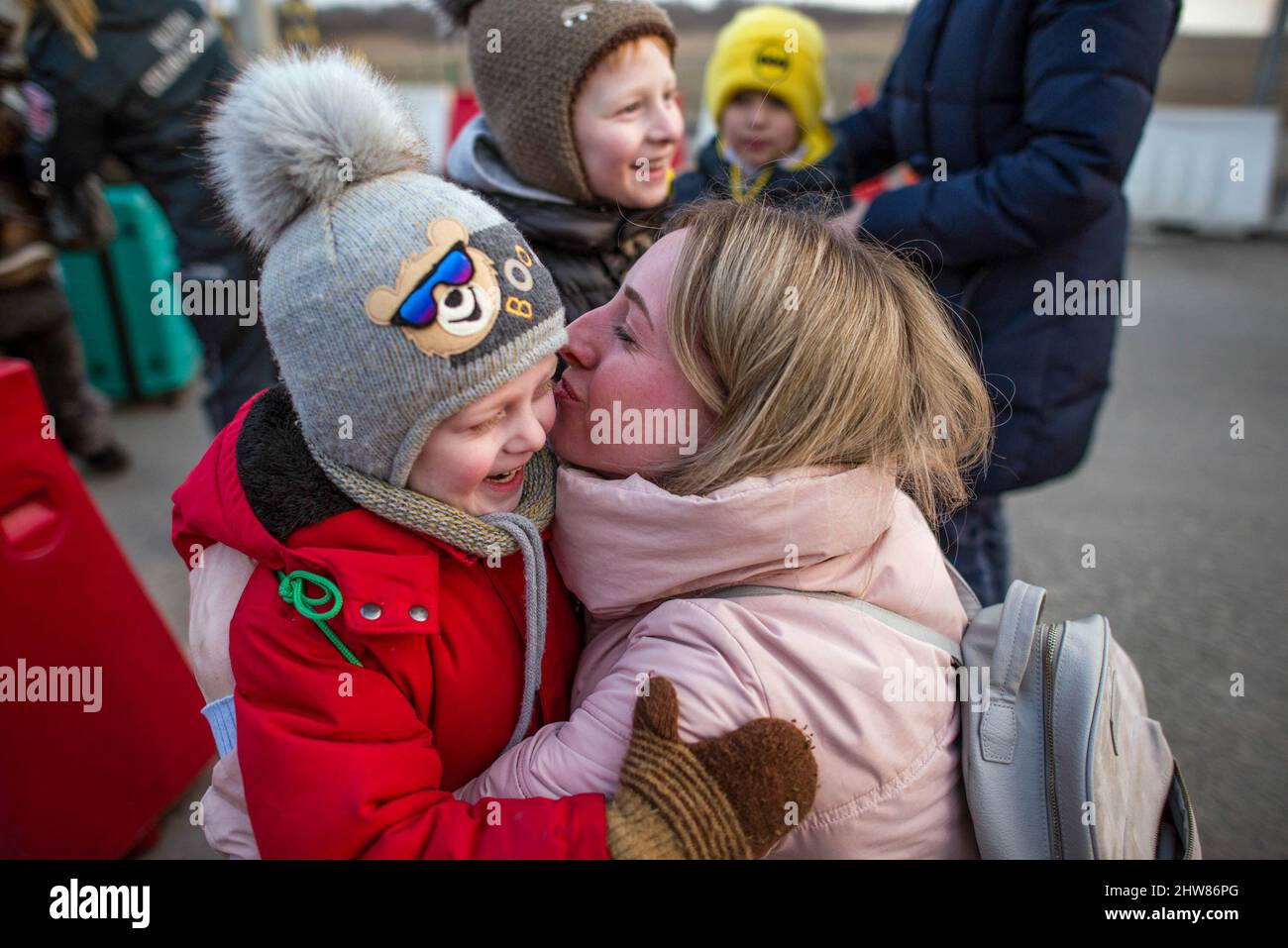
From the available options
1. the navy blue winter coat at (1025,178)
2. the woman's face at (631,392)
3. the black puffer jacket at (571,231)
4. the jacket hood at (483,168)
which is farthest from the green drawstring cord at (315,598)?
the navy blue winter coat at (1025,178)

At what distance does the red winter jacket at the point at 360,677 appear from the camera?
44.7 inches

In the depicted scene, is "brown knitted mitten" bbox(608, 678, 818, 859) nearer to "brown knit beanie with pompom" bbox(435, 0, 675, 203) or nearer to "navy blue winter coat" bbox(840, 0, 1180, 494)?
"brown knit beanie with pompom" bbox(435, 0, 675, 203)

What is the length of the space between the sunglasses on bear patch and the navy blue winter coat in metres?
1.28

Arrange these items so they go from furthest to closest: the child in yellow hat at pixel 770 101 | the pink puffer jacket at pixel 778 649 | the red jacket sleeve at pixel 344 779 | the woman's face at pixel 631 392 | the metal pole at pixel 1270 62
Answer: the metal pole at pixel 1270 62 → the child in yellow hat at pixel 770 101 → the woman's face at pixel 631 392 → the pink puffer jacket at pixel 778 649 → the red jacket sleeve at pixel 344 779

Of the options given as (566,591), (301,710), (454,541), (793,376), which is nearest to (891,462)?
(793,376)

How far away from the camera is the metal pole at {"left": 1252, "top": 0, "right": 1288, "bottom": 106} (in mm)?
9102

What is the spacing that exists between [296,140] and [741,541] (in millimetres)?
803

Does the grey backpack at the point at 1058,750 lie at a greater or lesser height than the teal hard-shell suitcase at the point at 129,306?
lesser

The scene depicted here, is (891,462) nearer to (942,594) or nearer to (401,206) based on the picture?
(942,594)

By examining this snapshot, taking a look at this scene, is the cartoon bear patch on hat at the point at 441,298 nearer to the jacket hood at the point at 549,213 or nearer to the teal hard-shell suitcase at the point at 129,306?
the jacket hood at the point at 549,213

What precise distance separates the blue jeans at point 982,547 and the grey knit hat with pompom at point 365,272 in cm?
159

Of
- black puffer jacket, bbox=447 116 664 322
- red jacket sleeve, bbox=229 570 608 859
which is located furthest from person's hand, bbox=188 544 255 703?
black puffer jacket, bbox=447 116 664 322
